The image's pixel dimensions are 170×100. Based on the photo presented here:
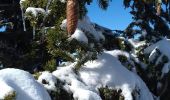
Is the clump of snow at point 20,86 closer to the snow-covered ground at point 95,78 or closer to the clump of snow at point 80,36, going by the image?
the snow-covered ground at point 95,78

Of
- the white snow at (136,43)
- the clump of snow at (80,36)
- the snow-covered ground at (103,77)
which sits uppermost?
the clump of snow at (80,36)

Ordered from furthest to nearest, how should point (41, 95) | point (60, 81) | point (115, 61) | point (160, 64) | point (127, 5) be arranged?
point (127, 5) < point (160, 64) < point (115, 61) < point (60, 81) < point (41, 95)

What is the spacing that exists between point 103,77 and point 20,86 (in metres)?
1.43

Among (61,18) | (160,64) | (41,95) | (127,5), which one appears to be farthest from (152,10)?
(41,95)

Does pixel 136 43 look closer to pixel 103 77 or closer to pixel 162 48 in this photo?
pixel 162 48

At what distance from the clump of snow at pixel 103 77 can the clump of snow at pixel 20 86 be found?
2.64 feet

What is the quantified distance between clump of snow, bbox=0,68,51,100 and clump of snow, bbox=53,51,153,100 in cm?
81

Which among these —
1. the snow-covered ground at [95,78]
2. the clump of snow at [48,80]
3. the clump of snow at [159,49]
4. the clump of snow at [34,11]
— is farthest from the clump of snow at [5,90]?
the clump of snow at [159,49]

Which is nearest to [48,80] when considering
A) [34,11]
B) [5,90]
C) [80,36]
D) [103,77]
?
[80,36]

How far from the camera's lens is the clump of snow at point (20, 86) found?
2.94 m

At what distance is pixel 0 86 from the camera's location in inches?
115

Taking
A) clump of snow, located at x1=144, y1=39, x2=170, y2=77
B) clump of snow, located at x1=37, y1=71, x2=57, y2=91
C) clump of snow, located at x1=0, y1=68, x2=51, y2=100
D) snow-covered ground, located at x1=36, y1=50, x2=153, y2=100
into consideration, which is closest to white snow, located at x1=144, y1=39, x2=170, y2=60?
clump of snow, located at x1=144, y1=39, x2=170, y2=77

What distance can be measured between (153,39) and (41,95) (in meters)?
3.47

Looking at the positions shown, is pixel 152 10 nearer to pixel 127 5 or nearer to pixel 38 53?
pixel 127 5
